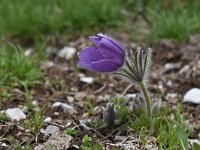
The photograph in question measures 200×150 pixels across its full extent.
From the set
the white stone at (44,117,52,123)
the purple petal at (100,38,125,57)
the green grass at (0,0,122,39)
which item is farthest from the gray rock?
the green grass at (0,0,122,39)

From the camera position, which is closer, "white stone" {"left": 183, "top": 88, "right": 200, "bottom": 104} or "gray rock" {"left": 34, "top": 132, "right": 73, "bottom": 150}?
"gray rock" {"left": 34, "top": 132, "right": 73, "bottom": 150}

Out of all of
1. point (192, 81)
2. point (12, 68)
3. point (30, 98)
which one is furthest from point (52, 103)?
point (192, 81)

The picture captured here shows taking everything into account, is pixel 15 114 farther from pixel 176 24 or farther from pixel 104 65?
pixel 176 24

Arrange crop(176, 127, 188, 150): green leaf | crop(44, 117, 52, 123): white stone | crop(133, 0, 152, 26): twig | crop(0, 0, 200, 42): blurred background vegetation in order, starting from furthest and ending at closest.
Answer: crop(133, 0, 152, 26): twig → crop(0, 0, 200, 42): blurred background vegetation → crop(44, 117, 52, 123): white stone → crop(176, 127, 188, 150): green leaf

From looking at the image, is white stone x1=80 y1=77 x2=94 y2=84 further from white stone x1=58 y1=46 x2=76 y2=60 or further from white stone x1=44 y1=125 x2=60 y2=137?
white stone x1=44 y1=125 x2=60 y2=137

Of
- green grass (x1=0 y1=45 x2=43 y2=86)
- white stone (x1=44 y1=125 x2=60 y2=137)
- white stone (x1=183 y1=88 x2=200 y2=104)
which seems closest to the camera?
white stone (x1=44 y1=125 x2=60 y2=137)

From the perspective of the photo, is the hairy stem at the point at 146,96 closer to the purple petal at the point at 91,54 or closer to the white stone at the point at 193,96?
the purple petal at the point at 91,54

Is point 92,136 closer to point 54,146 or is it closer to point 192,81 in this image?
point 54,146

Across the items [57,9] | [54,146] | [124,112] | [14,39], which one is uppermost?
[57,9]
